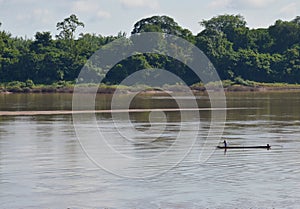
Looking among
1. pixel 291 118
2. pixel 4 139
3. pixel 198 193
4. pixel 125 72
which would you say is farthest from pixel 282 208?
pixel 125 72

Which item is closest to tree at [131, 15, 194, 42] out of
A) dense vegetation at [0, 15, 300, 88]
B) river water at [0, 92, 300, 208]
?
dense vegetation at [0, 15, 300, 88]

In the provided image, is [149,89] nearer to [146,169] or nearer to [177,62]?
[177,62]

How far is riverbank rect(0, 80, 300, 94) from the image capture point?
111 m

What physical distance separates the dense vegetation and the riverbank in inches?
81.8

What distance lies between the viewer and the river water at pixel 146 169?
2167cm

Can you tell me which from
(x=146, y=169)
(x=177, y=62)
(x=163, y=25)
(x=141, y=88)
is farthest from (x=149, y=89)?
(x=146, y=169)

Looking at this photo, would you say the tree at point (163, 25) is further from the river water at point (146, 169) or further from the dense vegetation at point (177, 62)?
the river water at point (146, 169)

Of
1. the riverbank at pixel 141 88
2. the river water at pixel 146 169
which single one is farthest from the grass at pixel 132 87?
the river water at pixel 146 169

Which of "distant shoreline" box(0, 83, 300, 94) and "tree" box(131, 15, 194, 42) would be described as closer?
"distant shoreline" box(0, 83, 300, 94)

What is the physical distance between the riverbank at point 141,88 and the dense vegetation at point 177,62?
6.81ft

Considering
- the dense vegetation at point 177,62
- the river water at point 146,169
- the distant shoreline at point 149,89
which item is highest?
the dense vegetation at point 177,62

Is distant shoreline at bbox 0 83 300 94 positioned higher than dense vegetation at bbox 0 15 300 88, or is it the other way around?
dense vegetation at bbox 0 15 300 88

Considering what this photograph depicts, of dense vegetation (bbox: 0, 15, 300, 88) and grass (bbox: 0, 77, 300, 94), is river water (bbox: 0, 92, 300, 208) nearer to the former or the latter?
grass (bbox: 0, 77, 300, 94)

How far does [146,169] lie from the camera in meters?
27.2
